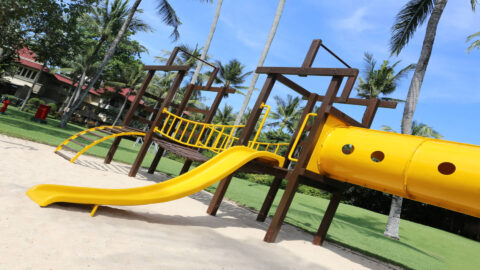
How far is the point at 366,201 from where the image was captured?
71.7ft

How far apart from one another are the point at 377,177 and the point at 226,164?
7.95 ft

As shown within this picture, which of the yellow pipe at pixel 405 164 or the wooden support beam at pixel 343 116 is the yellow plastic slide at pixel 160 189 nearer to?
the yellow pipe at pixel 405 164

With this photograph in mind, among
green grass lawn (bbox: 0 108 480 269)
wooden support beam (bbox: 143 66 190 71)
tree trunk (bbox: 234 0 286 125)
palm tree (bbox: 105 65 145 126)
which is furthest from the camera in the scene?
palm tree (bbox: 105 65 145 126)

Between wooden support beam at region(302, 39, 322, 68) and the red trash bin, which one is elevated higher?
wooden support beam at region(302, 39, 322, 68)

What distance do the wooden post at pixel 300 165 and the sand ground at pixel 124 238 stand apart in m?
0.35

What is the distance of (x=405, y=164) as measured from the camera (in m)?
4.61

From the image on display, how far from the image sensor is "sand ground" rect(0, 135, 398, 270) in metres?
2.77

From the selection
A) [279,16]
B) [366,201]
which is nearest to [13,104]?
[279,16]

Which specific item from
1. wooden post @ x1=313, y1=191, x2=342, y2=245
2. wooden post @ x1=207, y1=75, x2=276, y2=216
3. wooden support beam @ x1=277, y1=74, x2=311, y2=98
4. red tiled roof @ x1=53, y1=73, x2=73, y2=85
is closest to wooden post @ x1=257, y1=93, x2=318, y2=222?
wooden support beam @ x1=277, y1=74, x2=311, y2=98

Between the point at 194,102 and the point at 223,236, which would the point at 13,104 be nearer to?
the point at 194,102

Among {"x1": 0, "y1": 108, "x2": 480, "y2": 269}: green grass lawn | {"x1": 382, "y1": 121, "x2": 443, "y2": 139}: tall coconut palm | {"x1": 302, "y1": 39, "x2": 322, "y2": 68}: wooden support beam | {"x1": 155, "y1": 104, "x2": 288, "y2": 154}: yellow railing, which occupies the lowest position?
{"x1": 0, "y1": 108, "x2": 480, "y2": 269}: green grass lawn

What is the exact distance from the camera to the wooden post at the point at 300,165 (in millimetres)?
5438

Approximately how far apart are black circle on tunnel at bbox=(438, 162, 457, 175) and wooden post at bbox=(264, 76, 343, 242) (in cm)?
194

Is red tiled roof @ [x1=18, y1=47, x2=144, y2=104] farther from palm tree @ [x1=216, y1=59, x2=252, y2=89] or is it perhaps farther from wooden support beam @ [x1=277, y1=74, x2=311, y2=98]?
wooden support beam @ [x1=277, y1=74, x2=311, y2=98]
